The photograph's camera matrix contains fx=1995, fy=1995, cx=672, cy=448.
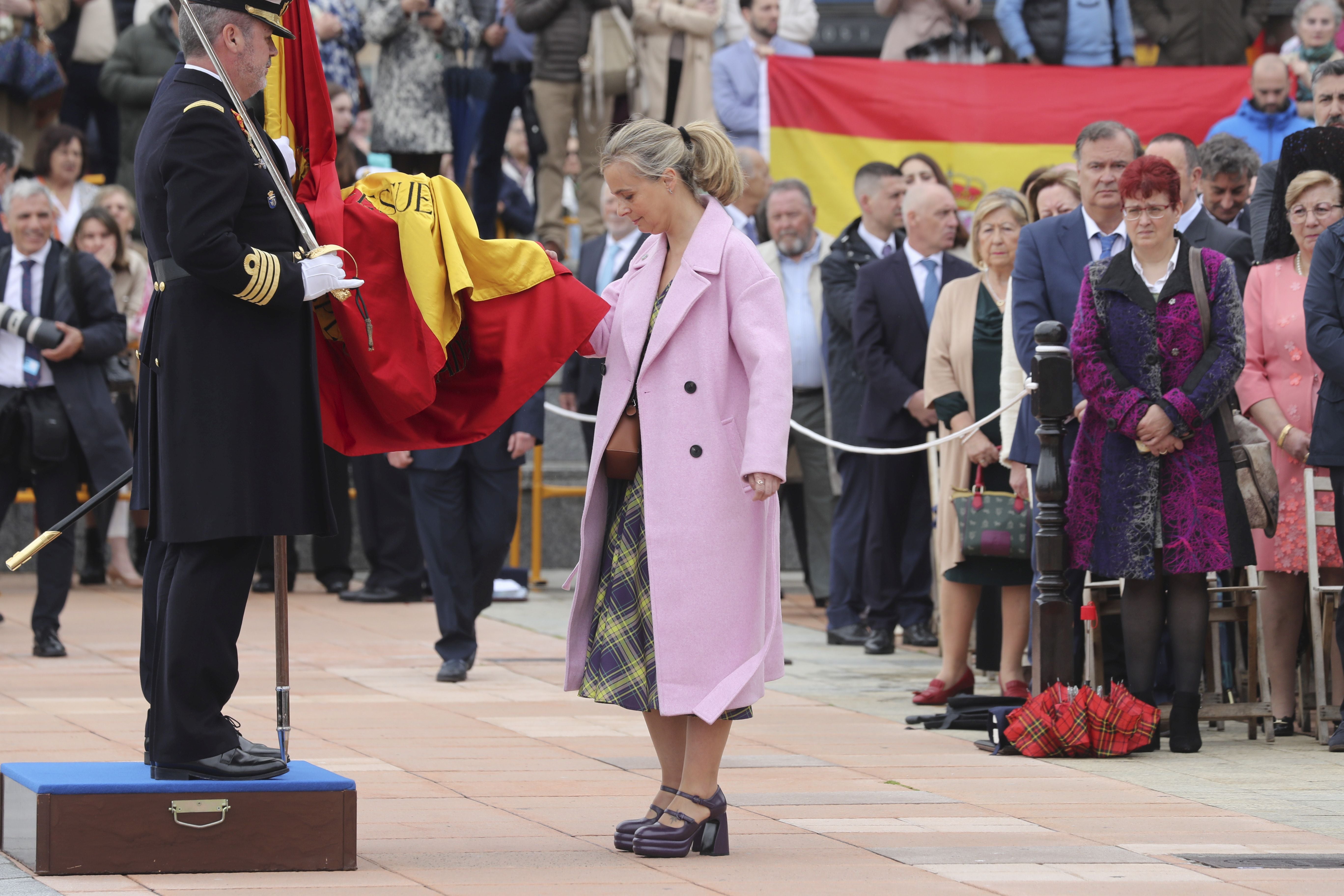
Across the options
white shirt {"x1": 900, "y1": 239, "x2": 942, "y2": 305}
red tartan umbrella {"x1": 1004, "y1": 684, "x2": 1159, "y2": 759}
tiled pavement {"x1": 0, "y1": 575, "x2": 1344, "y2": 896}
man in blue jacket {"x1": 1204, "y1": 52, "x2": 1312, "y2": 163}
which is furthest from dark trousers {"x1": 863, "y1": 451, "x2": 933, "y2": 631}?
man in blue jacket {"x1": 1204, "y1": 52, "x2": 1312, "y2": 163}

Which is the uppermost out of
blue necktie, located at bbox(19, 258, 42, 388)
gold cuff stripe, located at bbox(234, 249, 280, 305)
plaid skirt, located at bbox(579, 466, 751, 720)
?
blue necktie, located at bbox(19, 258, 42, 388)

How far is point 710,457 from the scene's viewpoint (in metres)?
5.14

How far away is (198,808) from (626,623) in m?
1.20

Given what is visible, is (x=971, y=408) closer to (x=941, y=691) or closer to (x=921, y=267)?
(x=941, y=691)

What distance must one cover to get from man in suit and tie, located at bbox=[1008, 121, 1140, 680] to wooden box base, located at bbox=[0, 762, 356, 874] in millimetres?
3658

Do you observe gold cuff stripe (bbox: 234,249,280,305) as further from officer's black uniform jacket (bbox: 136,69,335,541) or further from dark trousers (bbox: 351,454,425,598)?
dark trousers (bbox: 351,454,425,598)

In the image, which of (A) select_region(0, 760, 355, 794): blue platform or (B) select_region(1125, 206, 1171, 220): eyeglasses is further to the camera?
(B) select_region(1125, 206, 1171, 220): eyeglasses

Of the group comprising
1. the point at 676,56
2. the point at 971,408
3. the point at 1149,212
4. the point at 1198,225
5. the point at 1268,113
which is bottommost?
the point at 971,408

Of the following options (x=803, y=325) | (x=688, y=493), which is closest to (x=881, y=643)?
(x=803, y=325)

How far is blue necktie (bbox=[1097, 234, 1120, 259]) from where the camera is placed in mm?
7766

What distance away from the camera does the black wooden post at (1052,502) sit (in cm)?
699

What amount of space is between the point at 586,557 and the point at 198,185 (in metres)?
1.41

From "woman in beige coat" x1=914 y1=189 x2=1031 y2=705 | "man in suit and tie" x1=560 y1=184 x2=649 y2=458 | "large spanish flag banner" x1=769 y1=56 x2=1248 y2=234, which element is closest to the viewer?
"woman in beige coat" x1=914 y1=189 x2=1031 y2=705

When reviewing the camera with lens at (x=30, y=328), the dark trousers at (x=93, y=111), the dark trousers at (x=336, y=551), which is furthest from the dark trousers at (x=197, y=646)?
the dark trousers at (x=93, y=111)
